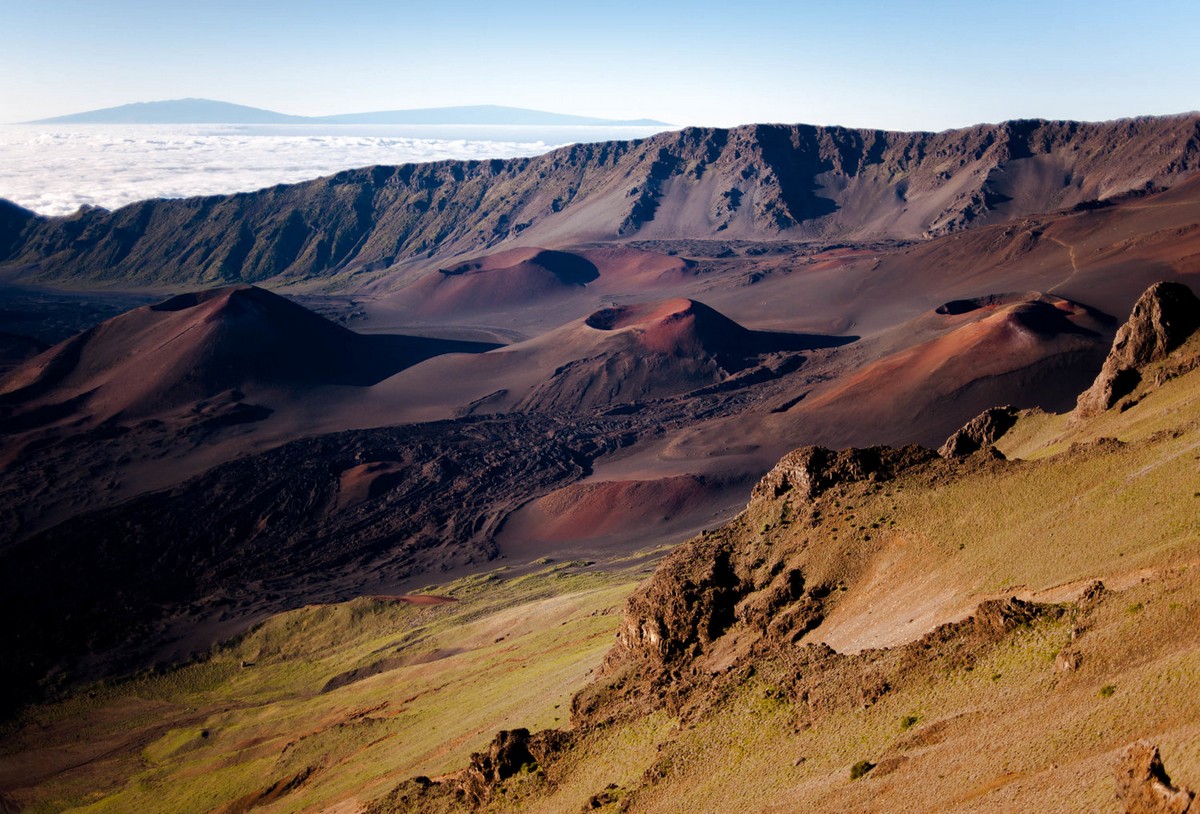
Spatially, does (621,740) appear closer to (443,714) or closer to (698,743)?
(698,743)

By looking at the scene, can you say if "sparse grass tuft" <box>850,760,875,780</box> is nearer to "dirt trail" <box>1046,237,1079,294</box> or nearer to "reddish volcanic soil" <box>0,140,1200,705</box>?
"reddish volcanic soil" <box>0,140,1200,705</box>

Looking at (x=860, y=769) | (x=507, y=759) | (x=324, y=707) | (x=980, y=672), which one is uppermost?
(x=980, y=672)

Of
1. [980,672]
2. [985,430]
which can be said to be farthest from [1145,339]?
[980,672]

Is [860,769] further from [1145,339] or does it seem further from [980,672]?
[1145,339]

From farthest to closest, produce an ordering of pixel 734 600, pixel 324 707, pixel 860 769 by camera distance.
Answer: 1. pixel 324 707
2. pixel 734 600
3. pixel 860 769

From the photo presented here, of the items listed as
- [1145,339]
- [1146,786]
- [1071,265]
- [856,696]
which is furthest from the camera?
[1071,265]

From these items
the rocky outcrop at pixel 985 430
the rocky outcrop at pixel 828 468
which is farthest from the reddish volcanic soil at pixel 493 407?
the rocky outcrop at pixel 828 468
